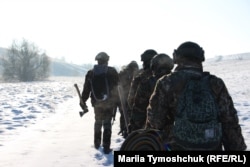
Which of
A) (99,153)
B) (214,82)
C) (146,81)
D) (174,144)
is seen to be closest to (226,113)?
(214,82)

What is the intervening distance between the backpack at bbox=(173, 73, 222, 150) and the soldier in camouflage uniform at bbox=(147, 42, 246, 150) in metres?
0.08

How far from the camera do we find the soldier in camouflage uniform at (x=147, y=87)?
5.06 metres

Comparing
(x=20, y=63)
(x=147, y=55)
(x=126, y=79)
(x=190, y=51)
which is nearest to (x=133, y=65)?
(x=126, y=79)

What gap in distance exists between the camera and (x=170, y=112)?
11.5ft

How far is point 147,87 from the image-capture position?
17.5 feet

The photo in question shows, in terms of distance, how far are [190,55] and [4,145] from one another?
6310 millimetres

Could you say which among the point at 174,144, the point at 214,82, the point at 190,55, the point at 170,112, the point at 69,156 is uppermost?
the point at 190,55

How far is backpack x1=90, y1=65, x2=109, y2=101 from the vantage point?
304 inches

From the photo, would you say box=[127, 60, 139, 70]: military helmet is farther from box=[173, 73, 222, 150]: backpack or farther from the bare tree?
the bare tree

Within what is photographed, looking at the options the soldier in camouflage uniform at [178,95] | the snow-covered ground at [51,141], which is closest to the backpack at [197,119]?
the soldier in camouflage uniform at [178,95]

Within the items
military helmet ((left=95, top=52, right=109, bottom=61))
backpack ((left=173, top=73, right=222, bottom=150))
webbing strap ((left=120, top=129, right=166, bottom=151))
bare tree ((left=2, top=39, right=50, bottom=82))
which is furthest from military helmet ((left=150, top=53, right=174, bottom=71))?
bare tree ((left=2, top=39, right=50, bottom=82))

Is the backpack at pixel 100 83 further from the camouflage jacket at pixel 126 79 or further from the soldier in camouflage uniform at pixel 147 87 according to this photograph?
the soldier in camouflage uniform at pixel 147 87

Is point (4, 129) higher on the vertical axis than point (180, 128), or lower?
lower

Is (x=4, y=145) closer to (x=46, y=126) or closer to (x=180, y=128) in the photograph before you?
(x=46, y=126)
